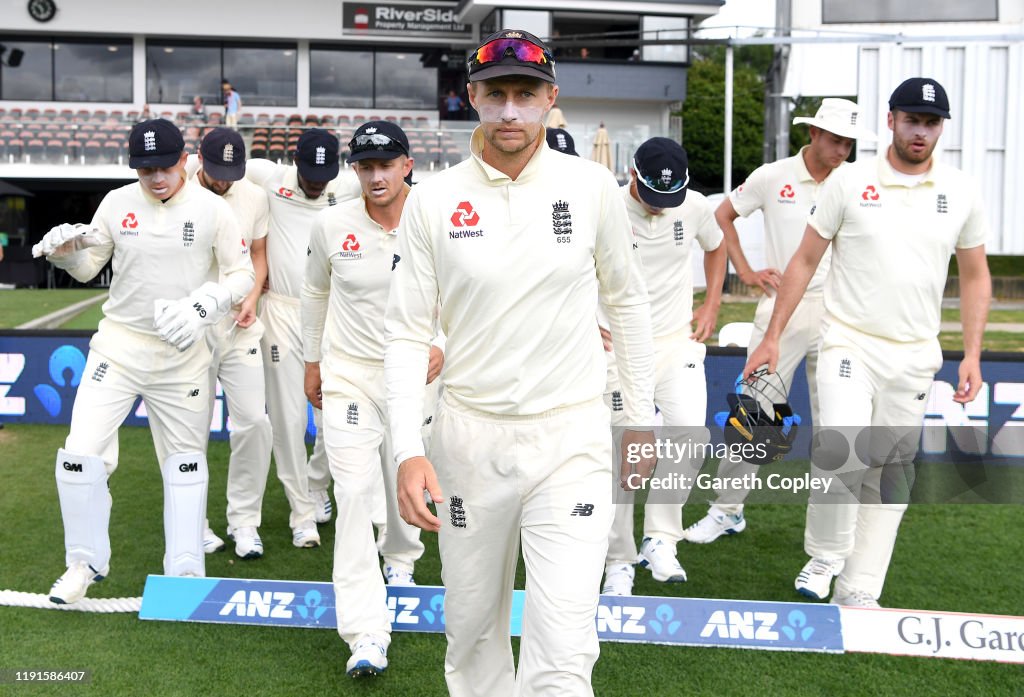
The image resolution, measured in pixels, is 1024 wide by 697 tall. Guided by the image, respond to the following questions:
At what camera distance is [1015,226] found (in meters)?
22.6

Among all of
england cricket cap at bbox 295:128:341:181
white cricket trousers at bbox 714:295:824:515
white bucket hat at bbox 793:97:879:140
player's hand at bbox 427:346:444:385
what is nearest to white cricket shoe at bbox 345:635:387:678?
player's hand at bbox 427:346:444:385

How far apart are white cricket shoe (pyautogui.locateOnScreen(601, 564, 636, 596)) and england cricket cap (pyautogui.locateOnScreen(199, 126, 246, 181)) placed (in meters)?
3.23

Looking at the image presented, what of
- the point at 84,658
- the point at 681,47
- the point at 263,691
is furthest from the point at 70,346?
the point at 681,47

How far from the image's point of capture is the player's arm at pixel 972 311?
5512 mm

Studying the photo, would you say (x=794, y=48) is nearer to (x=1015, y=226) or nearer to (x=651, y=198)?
(x=1015, y=226)

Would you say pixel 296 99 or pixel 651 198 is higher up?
pixel 296 99

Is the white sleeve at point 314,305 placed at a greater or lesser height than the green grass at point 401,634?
greater

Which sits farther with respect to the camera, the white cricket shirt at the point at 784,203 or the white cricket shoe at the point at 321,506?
the white cricket shoe at the point at 321,506

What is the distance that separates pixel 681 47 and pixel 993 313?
713 inches

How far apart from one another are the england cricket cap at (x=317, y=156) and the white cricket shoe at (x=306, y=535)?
215 cm

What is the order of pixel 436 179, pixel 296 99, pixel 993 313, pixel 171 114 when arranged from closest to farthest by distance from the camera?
pixel 436 179 < pixel 993 313 < pixel 171 114 < pixel 296 99

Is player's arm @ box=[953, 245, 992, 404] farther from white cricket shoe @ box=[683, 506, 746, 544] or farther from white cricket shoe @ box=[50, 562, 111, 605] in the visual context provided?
white cricket shoe @ box=[50, 562, 111, 605]

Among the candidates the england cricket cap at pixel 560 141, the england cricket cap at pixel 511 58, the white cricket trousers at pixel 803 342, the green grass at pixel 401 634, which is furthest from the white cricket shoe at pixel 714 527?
the england cricket cap at pixel 511 58

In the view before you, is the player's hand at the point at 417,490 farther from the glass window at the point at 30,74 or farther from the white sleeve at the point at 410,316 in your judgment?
the glass window at the point at 30,74
